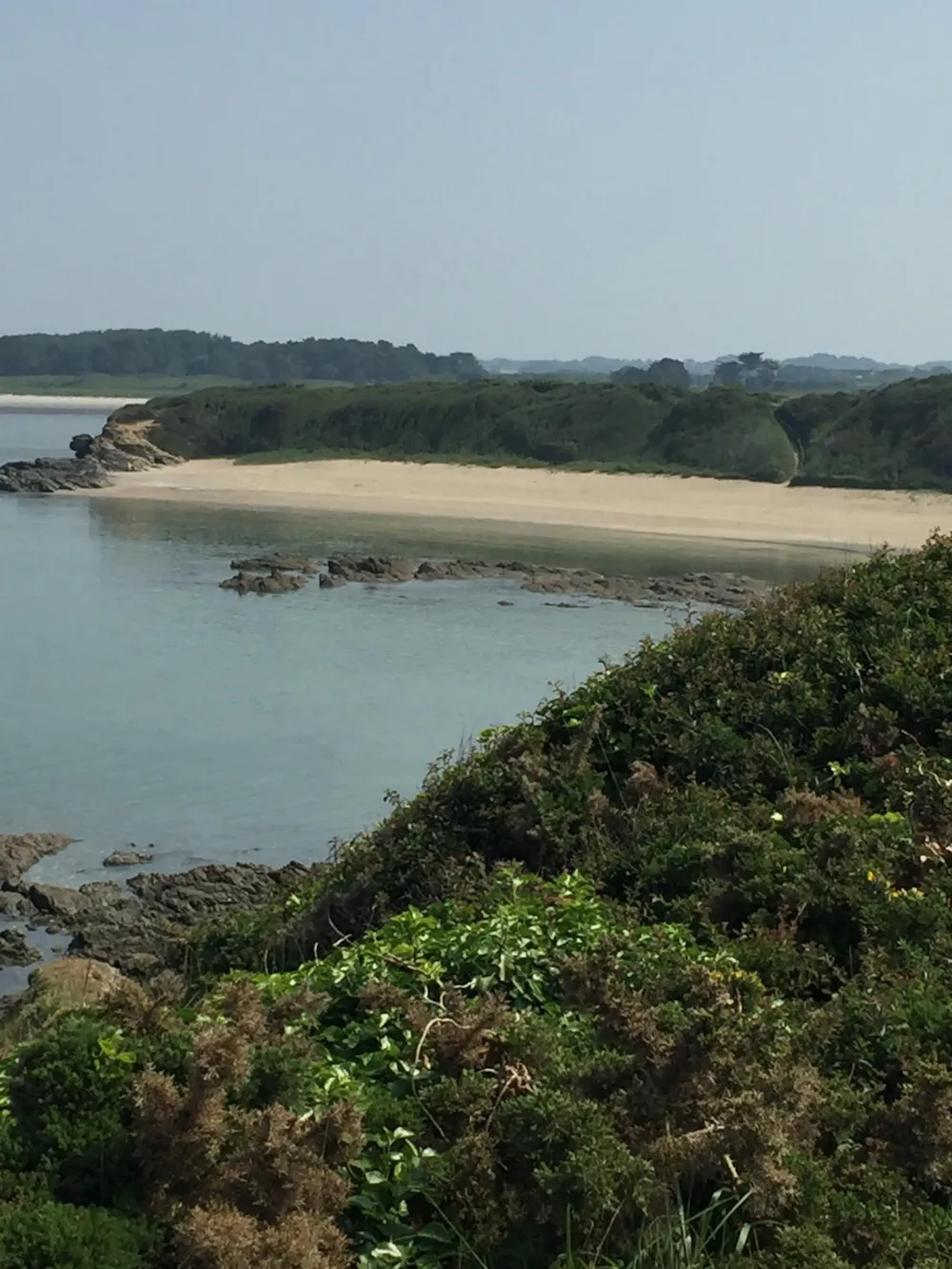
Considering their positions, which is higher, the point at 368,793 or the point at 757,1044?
the point at 757,1044

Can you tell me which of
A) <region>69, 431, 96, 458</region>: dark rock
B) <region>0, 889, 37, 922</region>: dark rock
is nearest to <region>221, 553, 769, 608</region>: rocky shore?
<region>0, 889, 37, 922</region>: dark rock

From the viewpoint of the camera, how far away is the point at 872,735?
711 centimetres

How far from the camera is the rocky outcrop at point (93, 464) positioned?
53.0m

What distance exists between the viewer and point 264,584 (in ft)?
105

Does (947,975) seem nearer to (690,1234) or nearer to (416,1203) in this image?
(690,1234)

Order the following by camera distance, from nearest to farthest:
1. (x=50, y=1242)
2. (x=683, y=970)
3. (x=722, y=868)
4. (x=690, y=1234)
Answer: (x=50, y=1242), (x=690, y=1234), (x=683, y=970), (x=722, y=868)

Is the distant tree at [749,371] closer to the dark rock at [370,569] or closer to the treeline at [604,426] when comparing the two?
the treeline at [604,426]

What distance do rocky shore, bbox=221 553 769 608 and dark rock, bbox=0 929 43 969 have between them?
1952 centimetres

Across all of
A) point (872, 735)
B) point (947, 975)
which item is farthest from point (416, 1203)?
point (872, 735)

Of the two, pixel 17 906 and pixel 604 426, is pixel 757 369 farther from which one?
pixel 17 906

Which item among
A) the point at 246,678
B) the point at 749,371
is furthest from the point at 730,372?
A: the point at 246,678

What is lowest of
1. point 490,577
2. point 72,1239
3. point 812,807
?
point 490,577

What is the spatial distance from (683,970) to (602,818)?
7.04 ft

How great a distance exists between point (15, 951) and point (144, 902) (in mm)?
1240
